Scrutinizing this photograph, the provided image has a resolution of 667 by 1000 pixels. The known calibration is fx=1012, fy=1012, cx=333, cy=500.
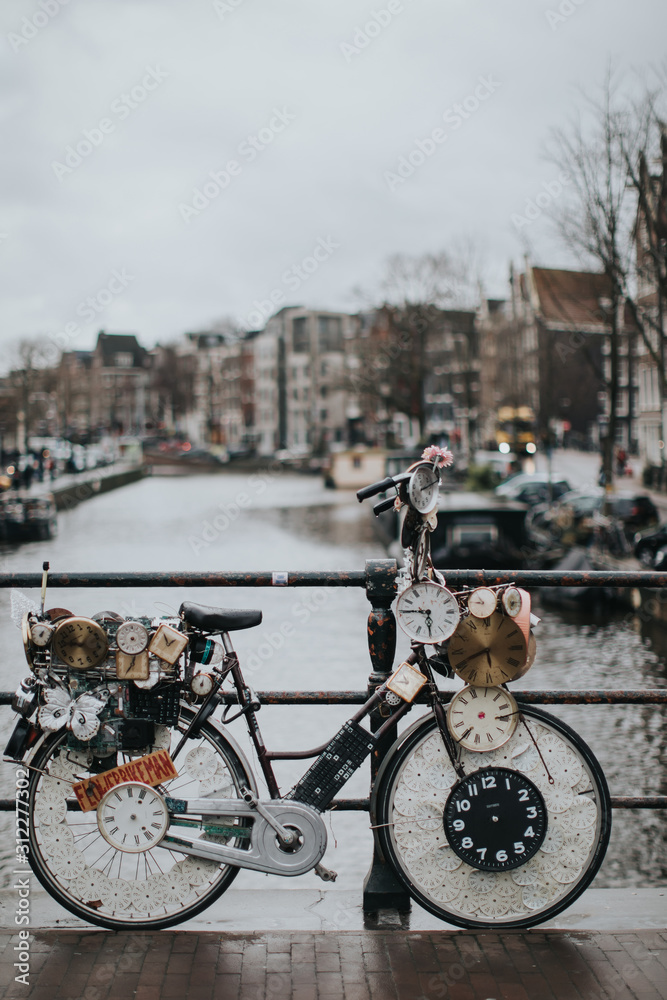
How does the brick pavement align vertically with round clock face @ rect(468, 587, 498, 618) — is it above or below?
below

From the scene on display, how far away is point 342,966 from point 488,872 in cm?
56

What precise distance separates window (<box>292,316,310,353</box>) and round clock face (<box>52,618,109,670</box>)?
360 feet

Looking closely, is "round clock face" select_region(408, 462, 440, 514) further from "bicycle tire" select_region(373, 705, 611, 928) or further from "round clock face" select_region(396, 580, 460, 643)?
"bicycle tire" select_region(373, 705, 611, 928)

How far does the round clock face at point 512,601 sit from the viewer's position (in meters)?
3.20

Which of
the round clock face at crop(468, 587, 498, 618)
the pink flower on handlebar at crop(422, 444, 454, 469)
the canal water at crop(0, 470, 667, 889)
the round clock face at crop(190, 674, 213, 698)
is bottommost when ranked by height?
the canal water at crop(0, 470, 667, 889)

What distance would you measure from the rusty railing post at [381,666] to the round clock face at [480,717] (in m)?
0.25

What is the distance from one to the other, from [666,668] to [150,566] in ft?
42.6

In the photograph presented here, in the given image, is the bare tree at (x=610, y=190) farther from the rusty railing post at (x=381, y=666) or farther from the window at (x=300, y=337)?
the window at (x=300, y=337)

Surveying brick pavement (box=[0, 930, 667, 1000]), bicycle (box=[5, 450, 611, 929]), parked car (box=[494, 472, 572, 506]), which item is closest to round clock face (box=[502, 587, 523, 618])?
bicycle (box=[5, 450, 611, 929])

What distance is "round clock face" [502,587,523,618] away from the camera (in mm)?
3199

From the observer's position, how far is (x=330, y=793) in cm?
330

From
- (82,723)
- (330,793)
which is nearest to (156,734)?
(82,723)

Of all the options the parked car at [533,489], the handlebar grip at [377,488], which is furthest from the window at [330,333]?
the handlebar grip at [377,488]

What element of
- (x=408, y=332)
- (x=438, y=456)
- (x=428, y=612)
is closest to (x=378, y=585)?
(x=428, y=612)
